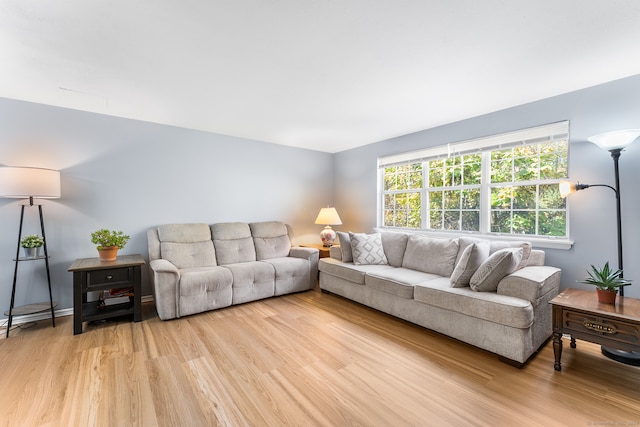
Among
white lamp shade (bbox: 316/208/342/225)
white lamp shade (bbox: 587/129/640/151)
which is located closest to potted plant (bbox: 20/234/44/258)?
white lamp shade (bbox: 316/208/342/225)

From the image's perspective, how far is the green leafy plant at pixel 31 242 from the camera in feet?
8.97

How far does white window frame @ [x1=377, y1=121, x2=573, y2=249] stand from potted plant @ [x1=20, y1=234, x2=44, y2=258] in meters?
4.31

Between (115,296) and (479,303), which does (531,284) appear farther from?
(115,296)

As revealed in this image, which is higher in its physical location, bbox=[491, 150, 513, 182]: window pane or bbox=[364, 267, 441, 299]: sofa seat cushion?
bbox=[491, 150, 513, 182]: window pane

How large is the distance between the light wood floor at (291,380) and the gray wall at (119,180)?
93cm

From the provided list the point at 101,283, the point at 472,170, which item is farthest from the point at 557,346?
the point at 101,283

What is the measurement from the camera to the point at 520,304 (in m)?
2.08

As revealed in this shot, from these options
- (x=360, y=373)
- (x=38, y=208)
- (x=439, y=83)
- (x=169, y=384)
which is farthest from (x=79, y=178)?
(x=439, y=83)

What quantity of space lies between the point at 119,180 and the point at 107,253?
3.14 ft

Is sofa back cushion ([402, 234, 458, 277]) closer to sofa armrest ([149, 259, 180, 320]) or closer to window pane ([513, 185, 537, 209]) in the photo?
window pane ([513, 185, 537, 209])

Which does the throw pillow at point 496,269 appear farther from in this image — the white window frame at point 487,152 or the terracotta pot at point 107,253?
the terracotta pot at point 107,253

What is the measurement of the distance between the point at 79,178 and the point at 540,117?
16.7ft

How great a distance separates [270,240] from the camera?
4246mm

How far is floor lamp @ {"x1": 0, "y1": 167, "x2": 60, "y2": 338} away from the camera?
2.56 metres
